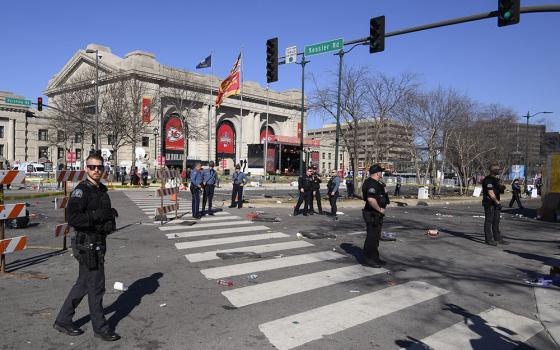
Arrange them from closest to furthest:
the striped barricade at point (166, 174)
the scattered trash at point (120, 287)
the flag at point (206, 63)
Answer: the scattered trash at point (120, 287)
the striped barricade at point (166, 174)
the flag at point (206, 63)

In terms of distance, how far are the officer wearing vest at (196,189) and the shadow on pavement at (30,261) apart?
589cm

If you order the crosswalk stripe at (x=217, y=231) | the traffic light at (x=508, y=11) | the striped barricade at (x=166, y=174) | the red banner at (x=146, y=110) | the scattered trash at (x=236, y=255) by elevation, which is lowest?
the crosswalk stripe at (x=217, y=231)

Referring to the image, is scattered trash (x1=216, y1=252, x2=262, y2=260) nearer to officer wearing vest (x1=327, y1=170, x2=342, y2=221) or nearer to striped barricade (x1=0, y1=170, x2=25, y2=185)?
striped barricade (x1=0, y1=170, x2=25, y2=185)

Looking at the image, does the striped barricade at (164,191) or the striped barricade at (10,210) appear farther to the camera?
the striped barricade at (164,191)

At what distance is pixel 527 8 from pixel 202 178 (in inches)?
434

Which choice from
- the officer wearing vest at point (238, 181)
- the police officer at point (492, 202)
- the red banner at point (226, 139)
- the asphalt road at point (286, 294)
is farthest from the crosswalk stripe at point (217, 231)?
the red banner at point (226, 139)

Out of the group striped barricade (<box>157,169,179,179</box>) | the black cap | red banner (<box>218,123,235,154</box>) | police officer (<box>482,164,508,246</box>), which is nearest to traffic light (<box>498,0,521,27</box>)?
police officer (<box>482,164,508,246</box>)

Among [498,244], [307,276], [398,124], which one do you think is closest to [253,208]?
[498,244]

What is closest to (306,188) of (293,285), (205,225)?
(205,225)

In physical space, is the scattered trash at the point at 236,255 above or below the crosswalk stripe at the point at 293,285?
above

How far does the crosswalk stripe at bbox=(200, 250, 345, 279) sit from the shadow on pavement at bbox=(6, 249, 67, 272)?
314 centimetres

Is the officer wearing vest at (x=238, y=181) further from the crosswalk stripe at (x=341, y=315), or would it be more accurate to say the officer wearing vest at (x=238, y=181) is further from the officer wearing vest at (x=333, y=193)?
the crosswalk stripe at (x=341, y=315)

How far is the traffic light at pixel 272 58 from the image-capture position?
16266 mm

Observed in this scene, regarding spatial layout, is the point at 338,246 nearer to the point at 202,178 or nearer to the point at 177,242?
the point at 177,242
